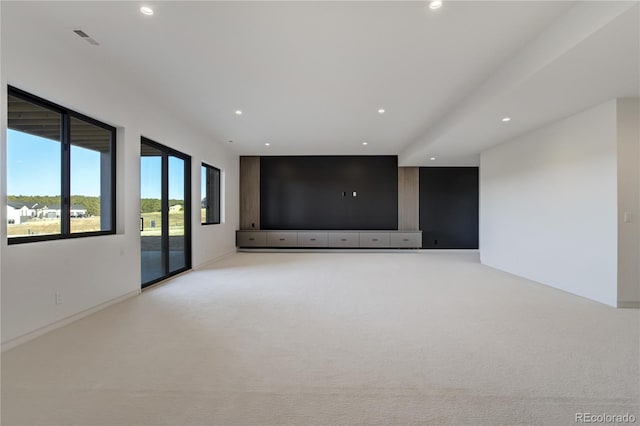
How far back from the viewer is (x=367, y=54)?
11.0 feet

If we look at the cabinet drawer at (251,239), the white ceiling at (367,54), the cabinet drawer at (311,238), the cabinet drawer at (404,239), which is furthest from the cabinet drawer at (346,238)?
the white ceiling at (367,54)

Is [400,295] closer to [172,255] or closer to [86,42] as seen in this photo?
[172,255]

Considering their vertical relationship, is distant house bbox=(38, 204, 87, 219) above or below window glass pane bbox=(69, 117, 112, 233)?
below

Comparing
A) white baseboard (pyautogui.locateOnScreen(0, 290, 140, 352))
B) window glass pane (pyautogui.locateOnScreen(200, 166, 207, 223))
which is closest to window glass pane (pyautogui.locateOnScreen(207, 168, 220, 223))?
window glass pane (pyautogui.locateOnScreen(200, 166, 207, 223))

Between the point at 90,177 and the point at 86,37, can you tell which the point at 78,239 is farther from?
the point at 86,37

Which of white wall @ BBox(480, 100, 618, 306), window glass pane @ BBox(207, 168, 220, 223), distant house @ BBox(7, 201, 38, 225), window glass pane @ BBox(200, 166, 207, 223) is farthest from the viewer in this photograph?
window glass pane @ BBox(207, 168, 220, 223)

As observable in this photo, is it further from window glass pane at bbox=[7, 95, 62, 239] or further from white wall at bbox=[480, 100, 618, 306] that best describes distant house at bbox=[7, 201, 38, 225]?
white wall at bbox=[480, 100, 618, 306]

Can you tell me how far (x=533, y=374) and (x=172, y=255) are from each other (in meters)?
5.55

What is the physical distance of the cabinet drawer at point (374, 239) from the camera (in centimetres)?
908

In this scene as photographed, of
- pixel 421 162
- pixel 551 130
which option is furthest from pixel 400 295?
pixel 421 162

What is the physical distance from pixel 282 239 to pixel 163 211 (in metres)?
4.16

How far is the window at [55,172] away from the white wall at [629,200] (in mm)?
6603

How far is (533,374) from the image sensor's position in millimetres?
2199

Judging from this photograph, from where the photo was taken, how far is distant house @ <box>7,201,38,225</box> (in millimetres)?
2750
